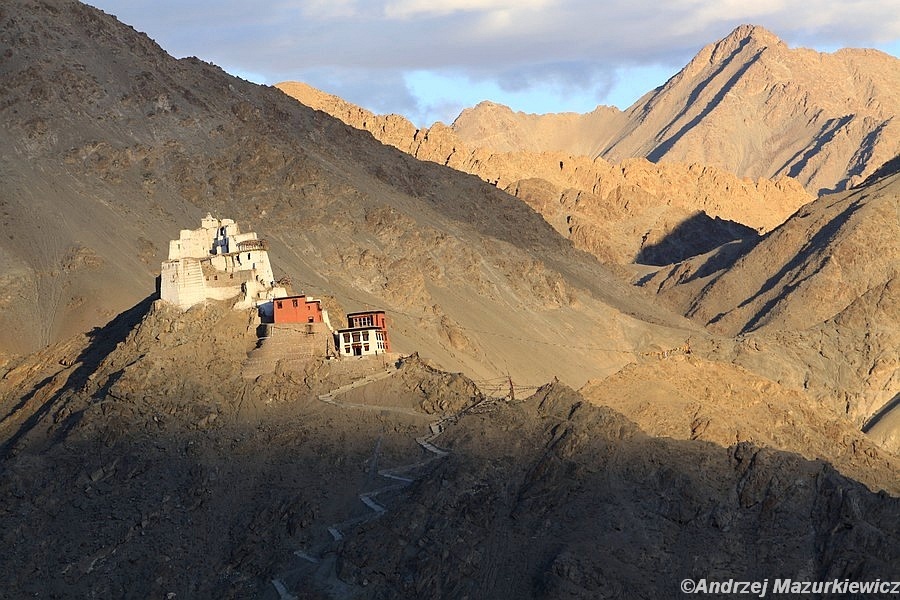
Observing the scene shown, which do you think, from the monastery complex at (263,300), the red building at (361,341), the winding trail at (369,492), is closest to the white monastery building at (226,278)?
the monastery complex at (263,300)

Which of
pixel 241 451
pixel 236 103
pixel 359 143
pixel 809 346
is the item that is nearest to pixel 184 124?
pixel 236 103

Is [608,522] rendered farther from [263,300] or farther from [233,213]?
[233,213]

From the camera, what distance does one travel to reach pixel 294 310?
81.7 metres

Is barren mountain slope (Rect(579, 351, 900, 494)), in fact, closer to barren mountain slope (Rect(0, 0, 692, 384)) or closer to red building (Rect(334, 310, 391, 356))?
red building (Rect(334, 310, 391, 356))

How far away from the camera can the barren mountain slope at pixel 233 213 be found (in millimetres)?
114062

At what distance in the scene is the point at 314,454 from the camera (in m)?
74.2

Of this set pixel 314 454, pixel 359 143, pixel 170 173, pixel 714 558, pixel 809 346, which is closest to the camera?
pixel 714 558

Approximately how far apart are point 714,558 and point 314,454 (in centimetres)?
1971

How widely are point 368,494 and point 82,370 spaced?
22.3m

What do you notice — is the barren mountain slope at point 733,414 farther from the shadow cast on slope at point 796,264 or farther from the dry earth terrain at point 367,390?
the shadow cast on slope at point 796,264

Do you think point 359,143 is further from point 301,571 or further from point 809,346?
point 301,571

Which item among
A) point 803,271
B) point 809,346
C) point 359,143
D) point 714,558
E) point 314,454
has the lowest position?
point 714,558

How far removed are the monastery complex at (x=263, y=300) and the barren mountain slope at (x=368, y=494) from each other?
122 centimetres

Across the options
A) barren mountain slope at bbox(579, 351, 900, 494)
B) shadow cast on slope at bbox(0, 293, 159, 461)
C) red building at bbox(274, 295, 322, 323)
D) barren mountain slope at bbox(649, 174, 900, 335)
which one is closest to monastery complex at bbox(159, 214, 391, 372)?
red building at bbox(274, 295, 322, 323)
